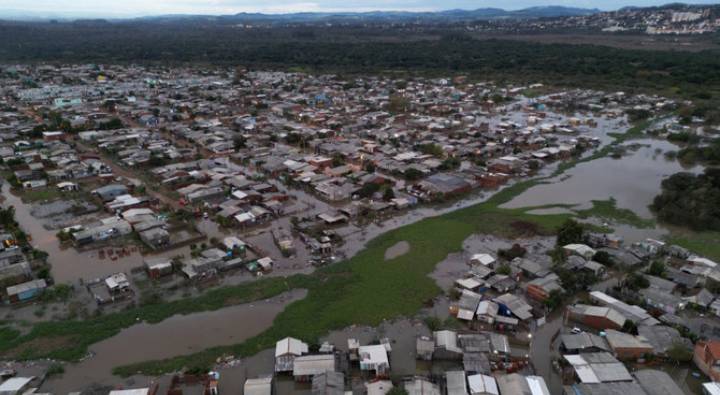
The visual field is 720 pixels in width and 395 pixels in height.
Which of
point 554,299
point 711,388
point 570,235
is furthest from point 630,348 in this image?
point 570,235

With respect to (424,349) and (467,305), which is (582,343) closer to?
(467,305)

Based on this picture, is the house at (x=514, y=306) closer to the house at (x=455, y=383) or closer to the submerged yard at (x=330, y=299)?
the submerged yard at (x=330, y=299)

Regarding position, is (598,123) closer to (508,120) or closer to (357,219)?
(508,120)

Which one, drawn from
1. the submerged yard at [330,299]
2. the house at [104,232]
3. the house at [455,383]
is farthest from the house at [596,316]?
the house at [104,232]

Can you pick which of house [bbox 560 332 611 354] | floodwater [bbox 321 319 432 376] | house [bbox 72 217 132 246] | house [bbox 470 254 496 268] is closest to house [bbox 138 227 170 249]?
house [bbox 72 217 132 246]

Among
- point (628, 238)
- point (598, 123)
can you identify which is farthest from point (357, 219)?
point (598, 123)

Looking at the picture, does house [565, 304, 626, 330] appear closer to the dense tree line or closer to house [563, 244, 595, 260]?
house [563, 244, 595, 260]
